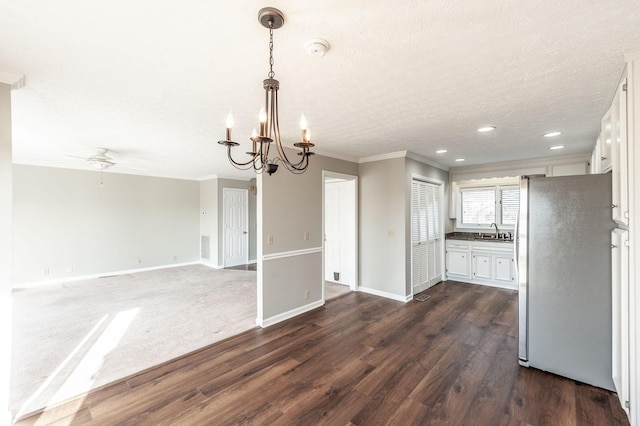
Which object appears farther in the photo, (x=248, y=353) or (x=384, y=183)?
(x=384, y=183)

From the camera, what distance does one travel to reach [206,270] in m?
7.07

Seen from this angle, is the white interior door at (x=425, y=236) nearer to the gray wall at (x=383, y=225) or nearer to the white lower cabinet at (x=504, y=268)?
the gray wall at (x=383, y=225)

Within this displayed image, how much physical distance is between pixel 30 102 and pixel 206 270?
5.25m

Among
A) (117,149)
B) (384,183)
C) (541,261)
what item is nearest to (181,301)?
(117,149)

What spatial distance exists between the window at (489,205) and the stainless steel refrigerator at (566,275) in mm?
Answer: 3574

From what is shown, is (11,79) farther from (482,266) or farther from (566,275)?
(482,266)

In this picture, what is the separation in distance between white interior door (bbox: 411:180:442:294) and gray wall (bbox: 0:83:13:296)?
478 centimetres

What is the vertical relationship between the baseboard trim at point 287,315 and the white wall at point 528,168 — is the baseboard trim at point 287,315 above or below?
below

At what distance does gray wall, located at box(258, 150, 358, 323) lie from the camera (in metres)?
3.65

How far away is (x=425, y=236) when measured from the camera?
5262 millimetres

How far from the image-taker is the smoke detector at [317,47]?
5.08 ft

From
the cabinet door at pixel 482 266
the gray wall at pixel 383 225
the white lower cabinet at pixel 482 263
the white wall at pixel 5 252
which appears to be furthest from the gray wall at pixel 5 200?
the cabinet door at pixel 482 266

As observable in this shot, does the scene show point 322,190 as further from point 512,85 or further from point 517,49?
point 517,49

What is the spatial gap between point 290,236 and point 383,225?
1.76 meters
